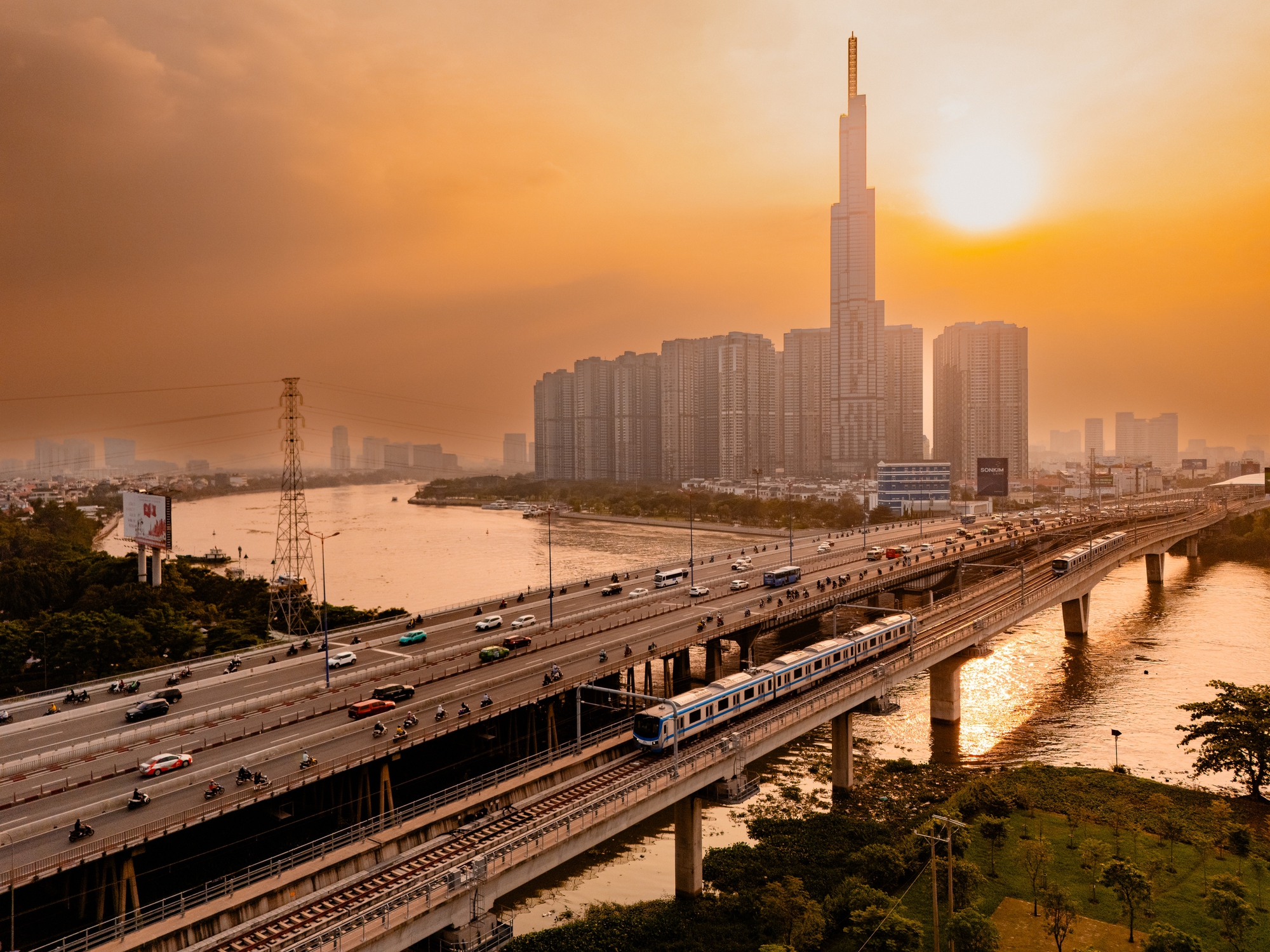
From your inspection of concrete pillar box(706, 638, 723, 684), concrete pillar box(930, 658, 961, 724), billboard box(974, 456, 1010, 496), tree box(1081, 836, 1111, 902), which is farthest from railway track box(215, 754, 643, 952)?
billboard box(974, 456, 1010, 496)

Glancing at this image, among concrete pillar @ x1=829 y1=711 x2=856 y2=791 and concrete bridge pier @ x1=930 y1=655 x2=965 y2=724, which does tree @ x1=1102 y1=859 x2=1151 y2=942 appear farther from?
concrete bridge pier @ x1=930 y1=655 x2=965 y2=724

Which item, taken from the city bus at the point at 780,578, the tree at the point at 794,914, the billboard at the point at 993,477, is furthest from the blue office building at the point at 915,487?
the tree at the point at 794,914

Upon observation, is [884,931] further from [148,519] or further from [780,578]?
[148,519]

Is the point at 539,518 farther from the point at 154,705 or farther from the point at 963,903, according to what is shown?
the point at 963,903

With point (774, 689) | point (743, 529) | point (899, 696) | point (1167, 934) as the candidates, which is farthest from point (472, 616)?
point (743, 529)

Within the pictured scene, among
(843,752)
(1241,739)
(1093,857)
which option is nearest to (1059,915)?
(1093,857)

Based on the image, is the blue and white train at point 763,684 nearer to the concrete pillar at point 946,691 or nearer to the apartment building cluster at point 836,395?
the concrete pillar at point 946,691
